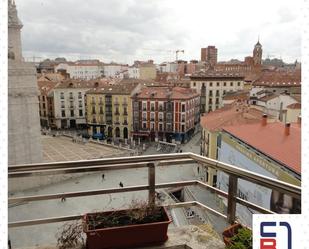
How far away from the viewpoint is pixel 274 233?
1.40 meters

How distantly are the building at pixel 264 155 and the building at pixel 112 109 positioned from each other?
13.1 metres

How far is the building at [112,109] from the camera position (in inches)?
927

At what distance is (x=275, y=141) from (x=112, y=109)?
16.5 m

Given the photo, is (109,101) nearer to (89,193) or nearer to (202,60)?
(89,193)

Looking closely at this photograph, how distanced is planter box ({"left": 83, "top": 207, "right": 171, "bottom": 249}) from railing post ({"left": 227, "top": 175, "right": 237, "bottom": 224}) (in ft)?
1.22

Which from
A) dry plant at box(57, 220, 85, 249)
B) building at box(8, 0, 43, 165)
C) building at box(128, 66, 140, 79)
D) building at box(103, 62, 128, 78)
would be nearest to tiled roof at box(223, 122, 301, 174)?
dry plant at box(57, 220, 85, 249)

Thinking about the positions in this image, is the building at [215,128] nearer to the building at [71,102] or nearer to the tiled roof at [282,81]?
the tiled roof at [282,81]

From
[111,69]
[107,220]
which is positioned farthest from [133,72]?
[107,220]

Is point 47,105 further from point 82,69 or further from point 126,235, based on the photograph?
point 126,235

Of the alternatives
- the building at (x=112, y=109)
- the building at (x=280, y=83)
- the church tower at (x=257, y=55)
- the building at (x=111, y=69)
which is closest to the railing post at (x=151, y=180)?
the building at (x=112, y=109)

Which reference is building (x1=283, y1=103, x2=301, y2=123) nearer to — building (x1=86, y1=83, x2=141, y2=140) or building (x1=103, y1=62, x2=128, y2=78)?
building (x1=86, y1=83, x2=141, y2=140)

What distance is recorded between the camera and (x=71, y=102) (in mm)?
25875

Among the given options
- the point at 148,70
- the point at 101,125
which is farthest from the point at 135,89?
the point at 148,70
